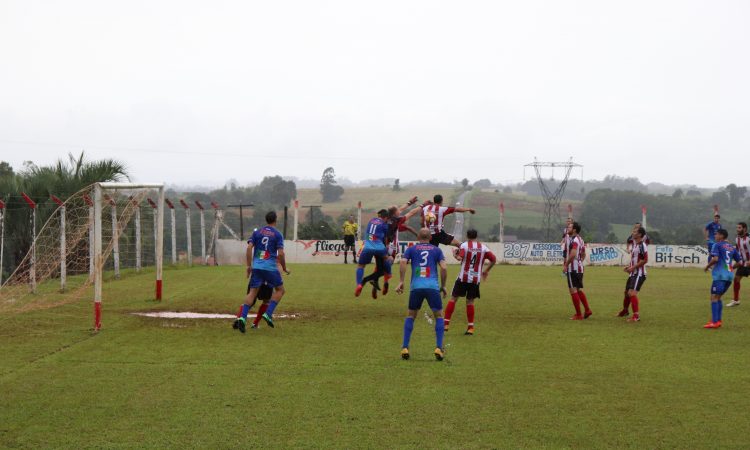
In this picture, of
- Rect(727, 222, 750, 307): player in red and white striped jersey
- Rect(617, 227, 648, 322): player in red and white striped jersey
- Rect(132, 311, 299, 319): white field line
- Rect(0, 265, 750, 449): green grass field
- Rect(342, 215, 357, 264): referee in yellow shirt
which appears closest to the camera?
Rect(0, 265, 750, 449): green grass field

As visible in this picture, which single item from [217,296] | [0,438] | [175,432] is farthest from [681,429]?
[217,296]

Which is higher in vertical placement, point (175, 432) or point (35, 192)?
point (35, 192)

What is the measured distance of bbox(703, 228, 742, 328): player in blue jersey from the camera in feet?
56.7

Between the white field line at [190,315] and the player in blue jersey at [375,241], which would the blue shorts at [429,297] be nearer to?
the white field line at [190,315]

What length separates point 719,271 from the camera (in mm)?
17688

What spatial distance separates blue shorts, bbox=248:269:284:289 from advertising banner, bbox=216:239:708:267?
89.2 ft

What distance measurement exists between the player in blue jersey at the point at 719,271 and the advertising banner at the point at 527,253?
82.3 feet

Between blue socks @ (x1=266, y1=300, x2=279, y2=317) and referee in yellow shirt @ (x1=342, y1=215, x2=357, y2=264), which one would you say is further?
referee in yellow shirt @ (x1=342, y1=215, x2=357, y2=264)

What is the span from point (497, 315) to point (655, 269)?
2411 centimetres

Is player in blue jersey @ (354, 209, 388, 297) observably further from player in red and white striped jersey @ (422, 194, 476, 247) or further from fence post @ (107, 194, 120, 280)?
fence post @ (107, 194, 120, 280)

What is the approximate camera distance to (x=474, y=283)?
15.7 meters

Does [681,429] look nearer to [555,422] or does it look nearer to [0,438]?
[555,422]

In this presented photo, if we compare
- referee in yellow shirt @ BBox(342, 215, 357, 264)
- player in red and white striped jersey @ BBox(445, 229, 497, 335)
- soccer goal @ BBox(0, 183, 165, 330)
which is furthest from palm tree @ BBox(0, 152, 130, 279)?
player in red and white striped jersey @ BBox(445, 229, 497, 335)

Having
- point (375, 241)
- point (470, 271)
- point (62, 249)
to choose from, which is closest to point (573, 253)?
point (470, 271)
